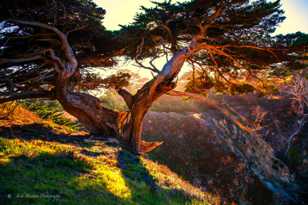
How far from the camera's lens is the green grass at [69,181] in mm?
4301

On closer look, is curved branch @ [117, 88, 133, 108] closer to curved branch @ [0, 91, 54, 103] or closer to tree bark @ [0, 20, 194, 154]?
tree bark @ [0, 20, 194, 154]

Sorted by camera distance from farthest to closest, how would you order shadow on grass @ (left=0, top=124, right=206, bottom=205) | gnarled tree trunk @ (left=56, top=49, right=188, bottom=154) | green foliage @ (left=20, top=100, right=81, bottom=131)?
green foliage @ (left=20, top=100, right=81, bottom=131), gnarled tree trunk @ (left=56, top=49, right=188, bottom=154), shadow on grass @ (left=0, top=124, right=206, bottom=205)

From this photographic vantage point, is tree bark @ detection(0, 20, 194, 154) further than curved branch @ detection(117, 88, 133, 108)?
No

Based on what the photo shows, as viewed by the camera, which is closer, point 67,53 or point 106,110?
point 67,53

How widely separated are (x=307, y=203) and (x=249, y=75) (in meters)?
9.33

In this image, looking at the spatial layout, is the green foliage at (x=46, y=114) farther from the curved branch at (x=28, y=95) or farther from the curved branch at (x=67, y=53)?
the curved branch at (x=67, y=53)

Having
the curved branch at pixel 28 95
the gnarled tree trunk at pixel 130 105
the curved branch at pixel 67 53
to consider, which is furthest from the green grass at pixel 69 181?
the gnarled tree trunk at pixel 130 105

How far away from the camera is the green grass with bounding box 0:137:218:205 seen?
14.1 ft

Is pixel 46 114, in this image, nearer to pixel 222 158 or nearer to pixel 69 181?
pixel 222 158

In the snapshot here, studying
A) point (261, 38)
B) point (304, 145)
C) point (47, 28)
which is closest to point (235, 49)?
point (261, 38)

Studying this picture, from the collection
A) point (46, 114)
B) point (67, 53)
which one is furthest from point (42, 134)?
point (46, 114)

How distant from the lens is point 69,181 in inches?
206

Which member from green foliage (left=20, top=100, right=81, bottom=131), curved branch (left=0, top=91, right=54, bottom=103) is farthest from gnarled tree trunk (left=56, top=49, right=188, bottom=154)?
green foliage (left=20, top=100, right=81, bottom=131)

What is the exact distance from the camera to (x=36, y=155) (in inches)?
256
